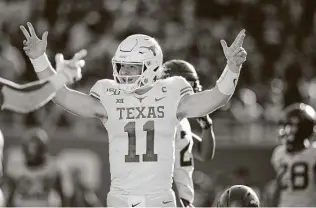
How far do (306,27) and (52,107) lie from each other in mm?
Answer: 4904

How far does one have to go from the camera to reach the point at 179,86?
6.39 metres

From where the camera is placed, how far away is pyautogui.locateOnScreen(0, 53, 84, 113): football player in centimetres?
634

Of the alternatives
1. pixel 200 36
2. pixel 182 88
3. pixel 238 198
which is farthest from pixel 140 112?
pixel 200 36

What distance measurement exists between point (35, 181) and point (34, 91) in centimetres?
500

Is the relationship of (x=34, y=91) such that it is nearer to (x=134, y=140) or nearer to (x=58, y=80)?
(x=58, y=80)

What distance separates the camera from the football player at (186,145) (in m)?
7.42

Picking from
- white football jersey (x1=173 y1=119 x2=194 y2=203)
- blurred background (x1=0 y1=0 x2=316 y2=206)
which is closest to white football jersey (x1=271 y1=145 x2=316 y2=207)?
white football jersey (x1=173 y1=119 x2=194 y2=203)

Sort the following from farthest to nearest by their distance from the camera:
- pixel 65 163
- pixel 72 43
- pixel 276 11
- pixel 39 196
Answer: pixel 276 11 < pixel 72 43 < pixel 65 163 < pixel 39 196

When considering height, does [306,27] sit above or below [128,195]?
above

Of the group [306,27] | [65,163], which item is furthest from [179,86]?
[306,27]

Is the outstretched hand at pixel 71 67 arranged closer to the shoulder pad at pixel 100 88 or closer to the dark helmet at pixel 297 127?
the shoulder pad at pixel 100 88

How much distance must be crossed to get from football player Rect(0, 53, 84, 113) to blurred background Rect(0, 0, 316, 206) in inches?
292

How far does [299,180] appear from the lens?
9.07 meters

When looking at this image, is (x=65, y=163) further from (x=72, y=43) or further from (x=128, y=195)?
(x=128, y=195)
